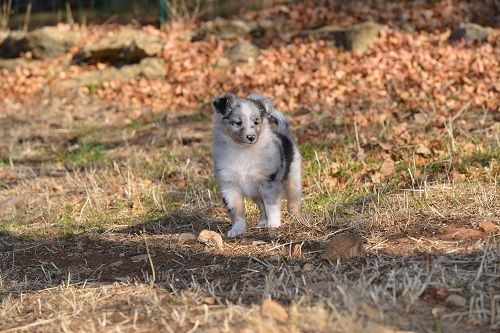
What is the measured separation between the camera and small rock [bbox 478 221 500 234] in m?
5.54

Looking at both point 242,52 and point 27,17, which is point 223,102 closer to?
point 242,52

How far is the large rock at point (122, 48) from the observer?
47.6ft

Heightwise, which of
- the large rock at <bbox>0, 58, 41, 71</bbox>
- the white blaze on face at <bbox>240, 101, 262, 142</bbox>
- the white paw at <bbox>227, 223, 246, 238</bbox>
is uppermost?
the white blaze on face at <bbox>240, 101, 262, 142</bbox>

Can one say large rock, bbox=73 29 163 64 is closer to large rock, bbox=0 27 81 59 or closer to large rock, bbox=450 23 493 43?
large rock, bbox=0 27 81 59

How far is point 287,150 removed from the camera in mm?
7059

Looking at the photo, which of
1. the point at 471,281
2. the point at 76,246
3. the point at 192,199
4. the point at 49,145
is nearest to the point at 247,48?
the point at 49,145

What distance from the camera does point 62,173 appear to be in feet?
31.9

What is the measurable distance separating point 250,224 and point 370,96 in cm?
486

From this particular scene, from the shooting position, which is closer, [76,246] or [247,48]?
[76,246]

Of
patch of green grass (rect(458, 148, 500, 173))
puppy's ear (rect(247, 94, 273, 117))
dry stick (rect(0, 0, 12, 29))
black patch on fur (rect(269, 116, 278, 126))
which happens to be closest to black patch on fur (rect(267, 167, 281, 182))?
puppy's ear (rect(247, 94, 273, 117))

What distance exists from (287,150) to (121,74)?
778 cm

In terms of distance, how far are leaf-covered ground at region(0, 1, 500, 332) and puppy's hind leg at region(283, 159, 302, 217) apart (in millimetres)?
131

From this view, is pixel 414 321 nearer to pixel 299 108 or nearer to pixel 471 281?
pixel 471 281

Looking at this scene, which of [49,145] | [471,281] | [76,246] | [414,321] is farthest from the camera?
[49,145]
